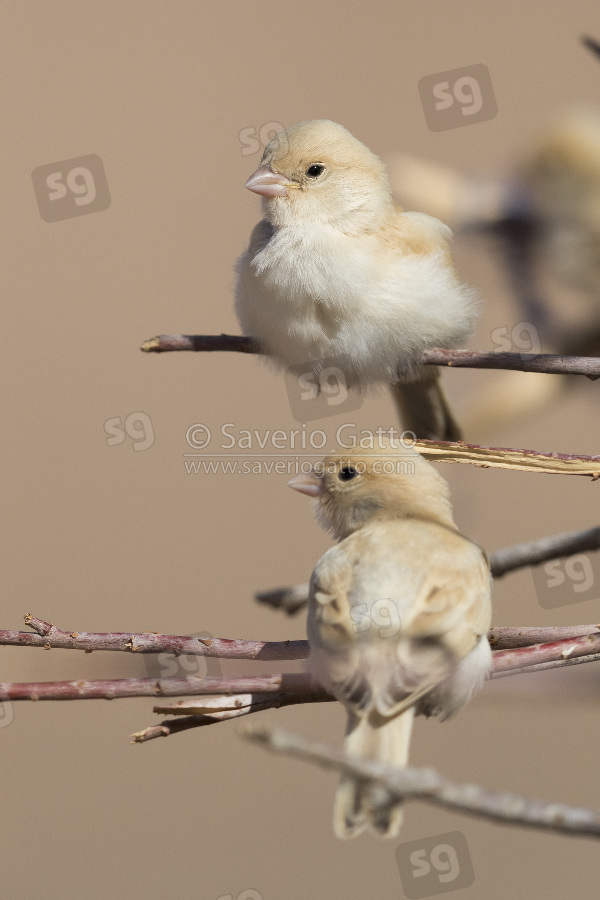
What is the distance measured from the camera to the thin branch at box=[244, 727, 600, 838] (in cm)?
71

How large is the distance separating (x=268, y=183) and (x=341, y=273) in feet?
0.86

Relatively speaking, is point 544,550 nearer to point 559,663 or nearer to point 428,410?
point 559,663

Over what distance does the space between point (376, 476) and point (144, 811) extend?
2751 mm

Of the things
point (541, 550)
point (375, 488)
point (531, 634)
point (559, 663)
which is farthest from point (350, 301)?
point (559, 663)

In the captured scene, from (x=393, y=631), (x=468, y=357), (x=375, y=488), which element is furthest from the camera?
(x=375, y=488)

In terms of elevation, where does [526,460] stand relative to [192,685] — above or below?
above

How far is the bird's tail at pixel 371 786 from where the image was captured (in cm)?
105

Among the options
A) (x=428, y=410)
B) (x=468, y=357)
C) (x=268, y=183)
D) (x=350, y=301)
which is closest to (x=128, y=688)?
(x=468, y=357)

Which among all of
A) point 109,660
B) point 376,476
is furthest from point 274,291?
point 109,660

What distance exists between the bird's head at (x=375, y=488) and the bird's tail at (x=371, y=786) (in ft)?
1.61

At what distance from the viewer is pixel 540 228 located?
262cm

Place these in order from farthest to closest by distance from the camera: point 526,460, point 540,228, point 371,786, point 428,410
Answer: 1. point 540,228
2. point 428,410
3. point 526,460
4. point 371,786

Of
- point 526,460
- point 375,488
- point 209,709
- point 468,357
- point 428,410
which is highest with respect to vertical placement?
point 428,410

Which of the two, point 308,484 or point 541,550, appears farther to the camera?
point 308,484
